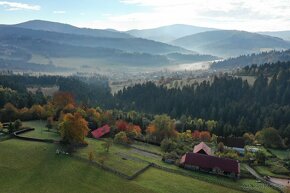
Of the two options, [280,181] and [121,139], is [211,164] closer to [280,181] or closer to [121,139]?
[280,181]

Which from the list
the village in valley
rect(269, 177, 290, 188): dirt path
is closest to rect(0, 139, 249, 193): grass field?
the village in valley

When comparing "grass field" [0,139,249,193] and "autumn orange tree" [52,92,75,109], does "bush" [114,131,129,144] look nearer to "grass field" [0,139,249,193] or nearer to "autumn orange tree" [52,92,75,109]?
"grass field" [0,139,249,193]

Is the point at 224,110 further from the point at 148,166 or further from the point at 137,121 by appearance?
the point at 148,166

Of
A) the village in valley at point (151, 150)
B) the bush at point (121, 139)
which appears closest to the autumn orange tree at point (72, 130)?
the village in valley at point (151, 150)

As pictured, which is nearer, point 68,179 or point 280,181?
point 68,179

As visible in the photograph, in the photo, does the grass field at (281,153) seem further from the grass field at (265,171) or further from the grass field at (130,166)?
the grass field at (130,166)

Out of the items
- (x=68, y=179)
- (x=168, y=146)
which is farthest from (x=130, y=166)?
(x=168, y=146)
